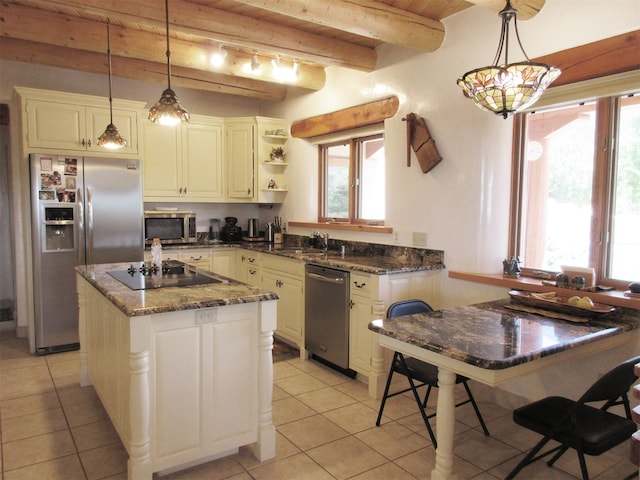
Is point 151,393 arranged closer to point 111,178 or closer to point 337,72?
point 111,178

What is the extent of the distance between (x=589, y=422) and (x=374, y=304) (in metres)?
1.49

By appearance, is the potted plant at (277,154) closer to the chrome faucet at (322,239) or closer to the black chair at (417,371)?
the chrome faucet at (322,239)

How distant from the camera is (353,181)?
4.48 meters

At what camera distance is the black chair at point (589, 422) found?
183 centimetres

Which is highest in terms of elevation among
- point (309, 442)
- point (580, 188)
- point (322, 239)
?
point (580, 188)

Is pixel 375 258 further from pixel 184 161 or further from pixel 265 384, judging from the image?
pixel 184 161

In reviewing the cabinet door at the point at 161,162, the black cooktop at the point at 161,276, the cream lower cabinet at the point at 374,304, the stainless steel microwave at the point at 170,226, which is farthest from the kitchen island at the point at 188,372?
the cabinet door at the point at 161,162

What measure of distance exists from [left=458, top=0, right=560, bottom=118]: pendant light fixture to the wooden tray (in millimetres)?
1132

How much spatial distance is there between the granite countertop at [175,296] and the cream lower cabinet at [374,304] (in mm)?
1027

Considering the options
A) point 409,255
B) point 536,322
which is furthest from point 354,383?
point 536,322

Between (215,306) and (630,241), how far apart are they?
2.33 metres

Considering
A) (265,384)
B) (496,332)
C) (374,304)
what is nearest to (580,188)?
(496,332)

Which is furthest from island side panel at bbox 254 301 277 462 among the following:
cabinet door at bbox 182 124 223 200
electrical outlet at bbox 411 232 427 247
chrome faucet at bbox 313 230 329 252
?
cabinet door at bbox 182 124 223 200

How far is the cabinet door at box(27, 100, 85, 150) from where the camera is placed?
3.99 meters
